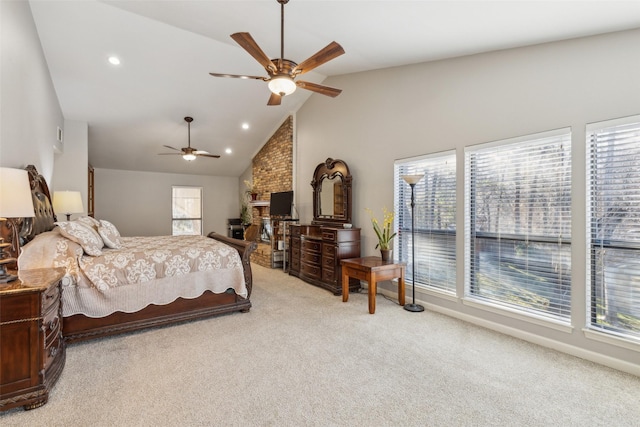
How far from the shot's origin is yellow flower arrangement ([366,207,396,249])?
4.13 m

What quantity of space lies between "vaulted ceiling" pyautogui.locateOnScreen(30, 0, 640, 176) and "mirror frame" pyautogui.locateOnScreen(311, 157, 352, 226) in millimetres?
1257

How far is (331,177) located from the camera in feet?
17.6

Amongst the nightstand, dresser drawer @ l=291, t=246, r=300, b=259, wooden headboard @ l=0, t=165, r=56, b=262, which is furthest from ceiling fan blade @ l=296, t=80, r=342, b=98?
dresser drawer @ l=291, t=246, r=300, b=259

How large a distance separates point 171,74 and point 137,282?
3479mm

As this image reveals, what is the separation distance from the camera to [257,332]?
3.14m

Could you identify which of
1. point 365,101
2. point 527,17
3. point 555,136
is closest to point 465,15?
point 527,17

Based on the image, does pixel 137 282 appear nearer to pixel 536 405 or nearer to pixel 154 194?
pixel 536 405

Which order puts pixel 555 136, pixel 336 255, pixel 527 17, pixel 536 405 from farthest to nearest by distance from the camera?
pixel 336 255, pixel 555 136, pixel 527 17, pixel 536 405

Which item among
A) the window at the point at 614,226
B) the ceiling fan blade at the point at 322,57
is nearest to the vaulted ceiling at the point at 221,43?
the ceiling fan blade at the point at 322,57

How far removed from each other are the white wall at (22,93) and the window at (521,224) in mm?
4475

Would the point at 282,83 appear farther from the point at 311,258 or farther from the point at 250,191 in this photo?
the point at 250,191

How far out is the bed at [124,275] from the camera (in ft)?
9.21

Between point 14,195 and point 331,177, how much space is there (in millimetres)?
4063

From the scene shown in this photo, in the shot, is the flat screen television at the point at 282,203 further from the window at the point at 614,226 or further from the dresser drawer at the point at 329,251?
the window at the point at 614,226
